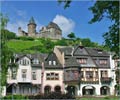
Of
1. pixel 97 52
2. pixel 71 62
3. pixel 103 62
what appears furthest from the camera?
pixel 97 52

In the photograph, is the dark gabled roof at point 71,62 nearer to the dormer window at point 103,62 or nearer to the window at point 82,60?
the window at point 82,60

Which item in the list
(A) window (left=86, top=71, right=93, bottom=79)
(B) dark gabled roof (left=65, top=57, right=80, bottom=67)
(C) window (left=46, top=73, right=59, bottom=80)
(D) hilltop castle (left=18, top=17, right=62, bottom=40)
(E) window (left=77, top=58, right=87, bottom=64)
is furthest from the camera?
(D) hilltop castle (left=18, top=17, right=62, bottom=40)

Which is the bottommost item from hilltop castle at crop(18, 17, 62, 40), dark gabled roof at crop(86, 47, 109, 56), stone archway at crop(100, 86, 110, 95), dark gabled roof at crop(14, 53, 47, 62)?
stone archway at crop(100, 86, 110, 95)

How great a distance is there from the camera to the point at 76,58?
56.9 meters

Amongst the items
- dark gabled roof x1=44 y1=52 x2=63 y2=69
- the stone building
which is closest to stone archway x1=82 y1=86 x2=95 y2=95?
the stone building

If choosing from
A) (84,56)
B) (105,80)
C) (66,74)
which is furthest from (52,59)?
(105,80)

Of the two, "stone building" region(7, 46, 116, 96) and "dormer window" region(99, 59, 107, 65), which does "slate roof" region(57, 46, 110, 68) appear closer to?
"stone building" region(7, 46, 116, 96)

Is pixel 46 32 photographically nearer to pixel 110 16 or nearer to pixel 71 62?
pixel 71 62

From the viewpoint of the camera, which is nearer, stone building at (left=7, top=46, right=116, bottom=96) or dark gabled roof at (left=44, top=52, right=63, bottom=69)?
stone building at (left=7, top=46, right=116, bottom=96)

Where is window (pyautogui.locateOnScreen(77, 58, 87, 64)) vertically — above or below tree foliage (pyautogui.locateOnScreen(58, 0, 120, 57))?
above

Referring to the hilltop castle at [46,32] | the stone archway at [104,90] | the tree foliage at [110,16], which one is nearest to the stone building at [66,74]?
the stone archway at [104,90]

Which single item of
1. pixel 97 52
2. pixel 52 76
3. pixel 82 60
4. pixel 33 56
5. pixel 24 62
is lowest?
Answer: pixel 52 76

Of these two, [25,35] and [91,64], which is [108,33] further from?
[25,35]

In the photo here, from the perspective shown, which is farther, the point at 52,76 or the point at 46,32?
the point at 46,32
